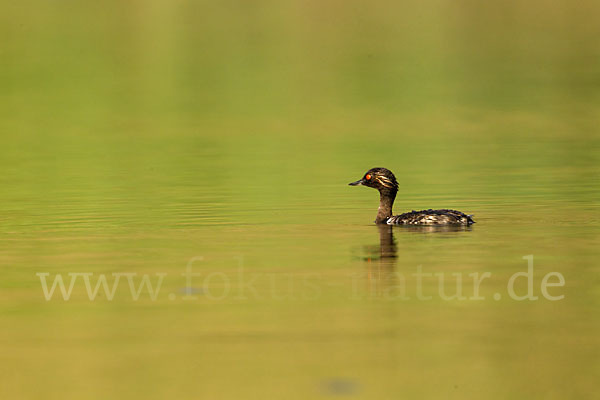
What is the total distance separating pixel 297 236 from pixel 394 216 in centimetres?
216

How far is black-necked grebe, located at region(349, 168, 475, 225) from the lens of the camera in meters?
18.2

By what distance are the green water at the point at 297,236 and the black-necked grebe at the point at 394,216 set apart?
0.32 m

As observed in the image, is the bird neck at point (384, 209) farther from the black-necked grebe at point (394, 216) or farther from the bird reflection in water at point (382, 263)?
the bird reflection in water at point (382, 263)

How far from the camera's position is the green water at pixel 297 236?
439 inches

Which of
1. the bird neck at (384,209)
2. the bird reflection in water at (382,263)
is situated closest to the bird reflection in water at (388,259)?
the bird reflection in water at (382,263)

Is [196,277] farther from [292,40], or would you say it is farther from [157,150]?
[292,40]

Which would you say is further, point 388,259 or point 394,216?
point 394,216

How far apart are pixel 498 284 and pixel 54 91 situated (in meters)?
40.1

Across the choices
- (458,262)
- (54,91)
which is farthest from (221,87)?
(458,262)

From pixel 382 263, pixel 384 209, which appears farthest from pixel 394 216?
pixel 382 263

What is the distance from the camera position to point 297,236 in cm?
1781

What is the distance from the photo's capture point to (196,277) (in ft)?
48.7

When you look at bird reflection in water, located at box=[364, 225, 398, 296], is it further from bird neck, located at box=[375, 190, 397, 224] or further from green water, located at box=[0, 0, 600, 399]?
bird neck, located at box=[375, 190, 397, 224]

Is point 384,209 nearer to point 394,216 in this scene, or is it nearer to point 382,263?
point 394,216
